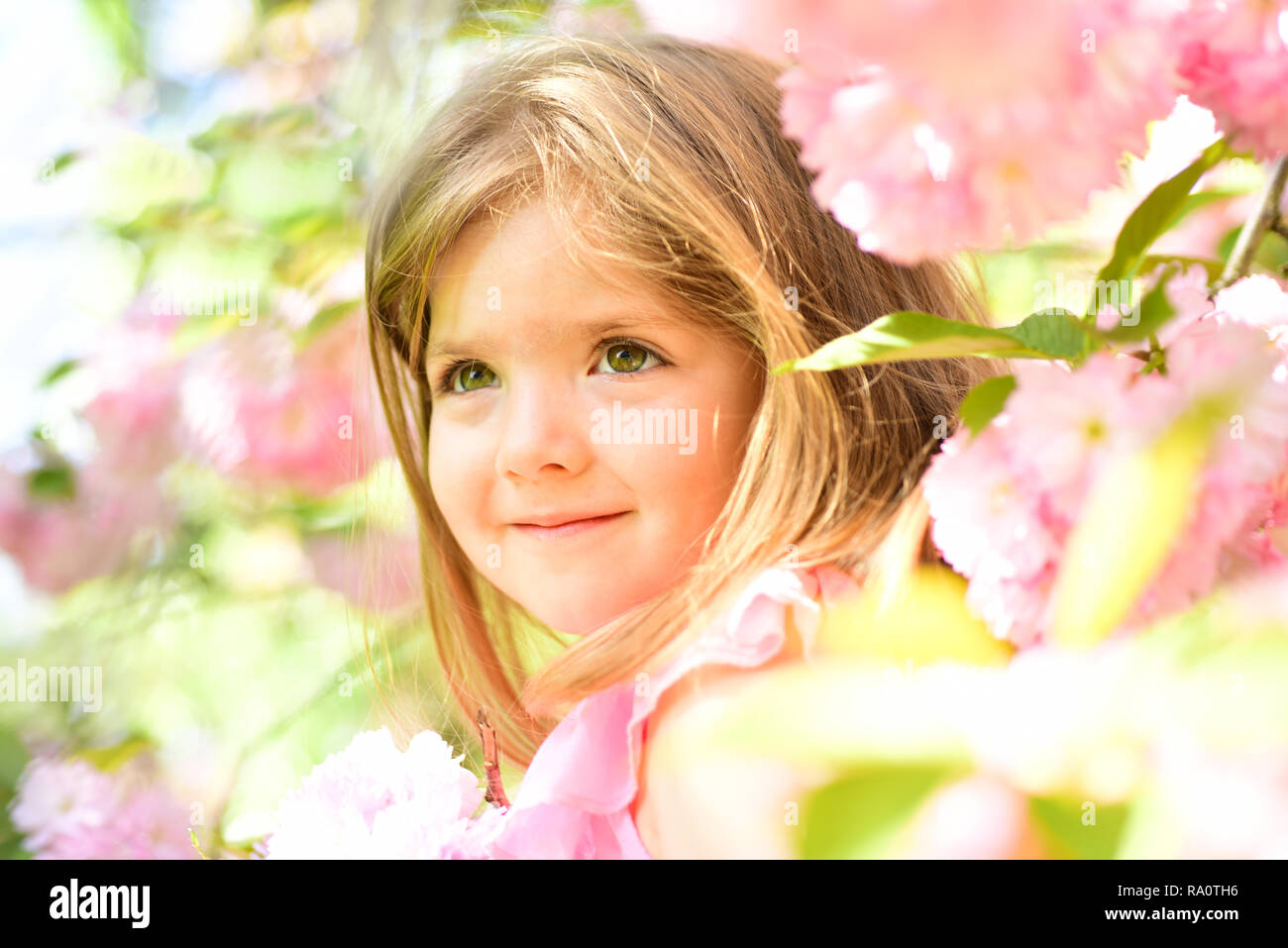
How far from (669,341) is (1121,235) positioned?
1.21 ft

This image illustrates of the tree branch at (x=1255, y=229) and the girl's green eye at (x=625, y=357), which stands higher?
the girl's green eye at (x=625, y=357)

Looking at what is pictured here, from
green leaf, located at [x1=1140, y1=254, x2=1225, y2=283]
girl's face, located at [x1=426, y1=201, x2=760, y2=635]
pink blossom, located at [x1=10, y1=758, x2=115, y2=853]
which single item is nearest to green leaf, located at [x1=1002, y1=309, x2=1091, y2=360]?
green leaf, located at [x1=1140, y1=254, x2=1225, y2=283]

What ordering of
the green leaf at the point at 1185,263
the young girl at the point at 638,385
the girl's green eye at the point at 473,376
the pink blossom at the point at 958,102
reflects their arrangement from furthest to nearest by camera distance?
the girl's green eye at the point at 473,376
the young girl at the point at 638,385
the green leaf at the point at 1185,263
the pink blossom at the point at 958,102

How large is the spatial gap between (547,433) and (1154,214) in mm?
413

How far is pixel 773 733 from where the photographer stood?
0.76ft

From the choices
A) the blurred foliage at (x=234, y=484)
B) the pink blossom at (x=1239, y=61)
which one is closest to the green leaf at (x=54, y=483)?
the blurred foliage at (x=234, y=484)

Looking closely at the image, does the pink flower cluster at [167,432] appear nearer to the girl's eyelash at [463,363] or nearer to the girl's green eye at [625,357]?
the girl's eyelash at [463,363]

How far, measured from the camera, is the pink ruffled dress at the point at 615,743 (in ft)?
1.98

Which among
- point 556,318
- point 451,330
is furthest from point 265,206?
point 556,318

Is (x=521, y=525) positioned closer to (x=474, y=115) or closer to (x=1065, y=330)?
(x=474, y=115)

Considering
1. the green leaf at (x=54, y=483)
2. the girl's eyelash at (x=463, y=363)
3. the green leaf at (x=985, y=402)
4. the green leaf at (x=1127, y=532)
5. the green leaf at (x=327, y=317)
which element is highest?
the green leaf at (x=327, y=317)

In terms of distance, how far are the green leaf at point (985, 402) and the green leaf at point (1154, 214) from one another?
0.06 meters

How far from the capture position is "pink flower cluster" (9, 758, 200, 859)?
1200 mm

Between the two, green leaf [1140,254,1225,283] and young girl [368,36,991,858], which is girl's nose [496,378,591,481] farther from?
green leaf [1140,254,1225,283]
